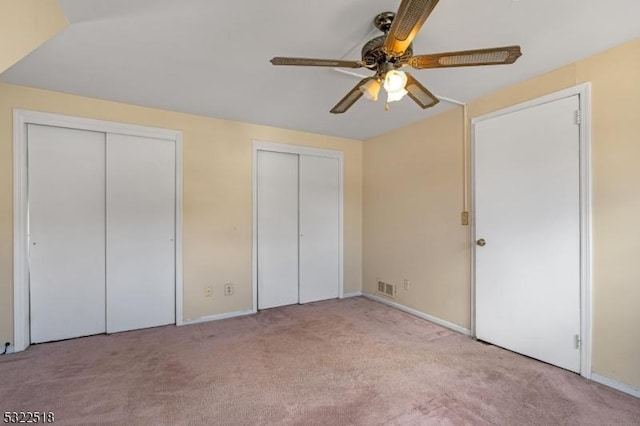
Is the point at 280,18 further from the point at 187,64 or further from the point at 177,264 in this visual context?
the point at 177,264

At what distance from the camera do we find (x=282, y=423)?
169 centimetres

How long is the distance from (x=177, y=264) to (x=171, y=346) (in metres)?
0.85

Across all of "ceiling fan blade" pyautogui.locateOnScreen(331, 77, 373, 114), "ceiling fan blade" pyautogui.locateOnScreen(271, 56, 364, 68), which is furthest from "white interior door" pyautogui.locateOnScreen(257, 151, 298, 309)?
"ceiling fan blade" pyautogui.locateOnScreen(271, 56, 364, 68)

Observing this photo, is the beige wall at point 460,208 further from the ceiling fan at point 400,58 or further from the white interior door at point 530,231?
the ceiling fan at point 400,58

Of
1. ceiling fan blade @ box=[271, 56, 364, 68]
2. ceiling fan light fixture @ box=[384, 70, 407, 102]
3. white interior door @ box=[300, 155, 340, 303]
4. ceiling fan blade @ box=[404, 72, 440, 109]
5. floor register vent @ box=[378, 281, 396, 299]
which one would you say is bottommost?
floor register vent @ box=[378, 281, 396, 299]

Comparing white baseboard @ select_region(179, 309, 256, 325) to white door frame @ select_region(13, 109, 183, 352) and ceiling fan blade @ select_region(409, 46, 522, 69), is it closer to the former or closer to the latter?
white door frame @ select_region(13, 109, 183, 352)

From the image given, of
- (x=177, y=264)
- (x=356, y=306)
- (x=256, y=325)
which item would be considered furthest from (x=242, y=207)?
(x=356, y=306)

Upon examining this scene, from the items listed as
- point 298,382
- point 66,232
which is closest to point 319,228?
point 298,382

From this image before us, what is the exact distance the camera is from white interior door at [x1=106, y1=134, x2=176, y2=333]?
296cm

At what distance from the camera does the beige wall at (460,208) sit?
1.95 meters

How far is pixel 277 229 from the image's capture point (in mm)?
3820

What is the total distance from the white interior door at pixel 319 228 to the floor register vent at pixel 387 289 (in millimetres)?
601

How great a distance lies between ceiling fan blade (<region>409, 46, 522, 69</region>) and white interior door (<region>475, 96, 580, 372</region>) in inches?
48.3

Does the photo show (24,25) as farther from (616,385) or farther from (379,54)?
(616,385)
